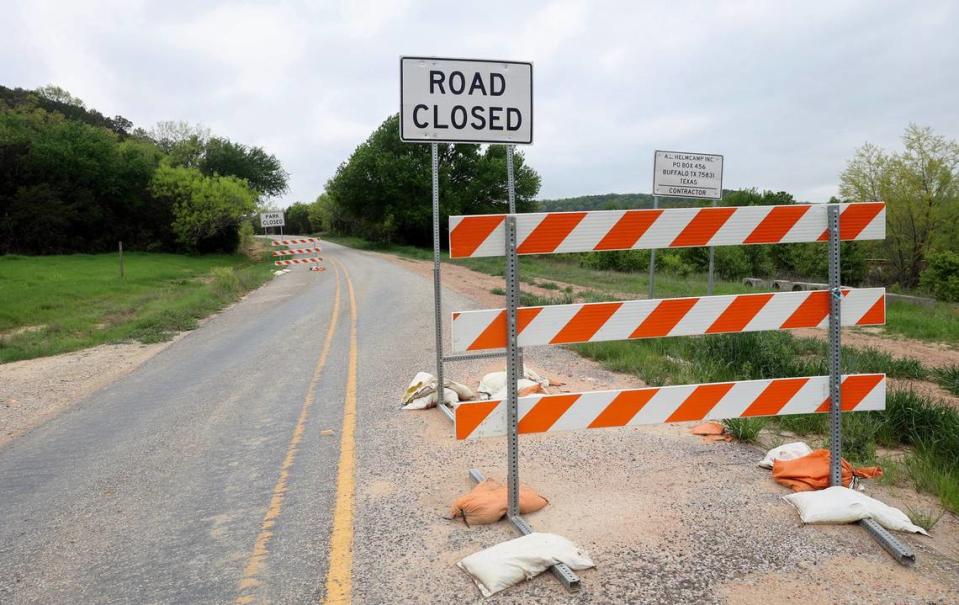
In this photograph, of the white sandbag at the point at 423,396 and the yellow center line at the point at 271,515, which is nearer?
the yellow center line at the point at 271,515

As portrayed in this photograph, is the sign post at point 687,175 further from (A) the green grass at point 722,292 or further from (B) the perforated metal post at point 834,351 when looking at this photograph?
(B) the perforated metal post at point 834,351

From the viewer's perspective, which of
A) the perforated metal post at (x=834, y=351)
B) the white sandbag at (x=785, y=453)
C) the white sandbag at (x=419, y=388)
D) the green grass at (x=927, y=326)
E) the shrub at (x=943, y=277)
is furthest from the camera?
the shrub at (x=943, y=277)

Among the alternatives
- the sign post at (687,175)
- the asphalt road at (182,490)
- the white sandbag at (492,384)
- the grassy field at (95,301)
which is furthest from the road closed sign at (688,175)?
the grassy field at (95,301)

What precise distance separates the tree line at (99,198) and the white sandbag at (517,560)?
41.5 m

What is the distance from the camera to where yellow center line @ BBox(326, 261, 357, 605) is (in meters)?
3.23

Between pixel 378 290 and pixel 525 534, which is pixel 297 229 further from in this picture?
pixel 525 534

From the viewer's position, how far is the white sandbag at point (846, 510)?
11.7ft

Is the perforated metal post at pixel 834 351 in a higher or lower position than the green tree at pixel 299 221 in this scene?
lower

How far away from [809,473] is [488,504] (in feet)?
6.67

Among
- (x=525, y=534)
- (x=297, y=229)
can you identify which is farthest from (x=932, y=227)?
(x=297, y=229)

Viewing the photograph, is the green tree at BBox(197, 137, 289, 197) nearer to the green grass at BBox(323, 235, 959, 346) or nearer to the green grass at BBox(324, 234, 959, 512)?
the green grass at BBox(323, 235, 959, 346)

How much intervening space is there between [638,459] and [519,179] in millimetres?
51120

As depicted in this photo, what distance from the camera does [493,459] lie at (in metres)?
5.04

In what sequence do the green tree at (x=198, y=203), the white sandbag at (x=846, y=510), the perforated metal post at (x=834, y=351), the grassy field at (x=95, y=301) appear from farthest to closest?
the green tree at (x=198, y=203) → the grassy field at (x=95, y=301) → the perforated metal post at (x=834, y=351) → the white sandbag at (x=846, y=510)
